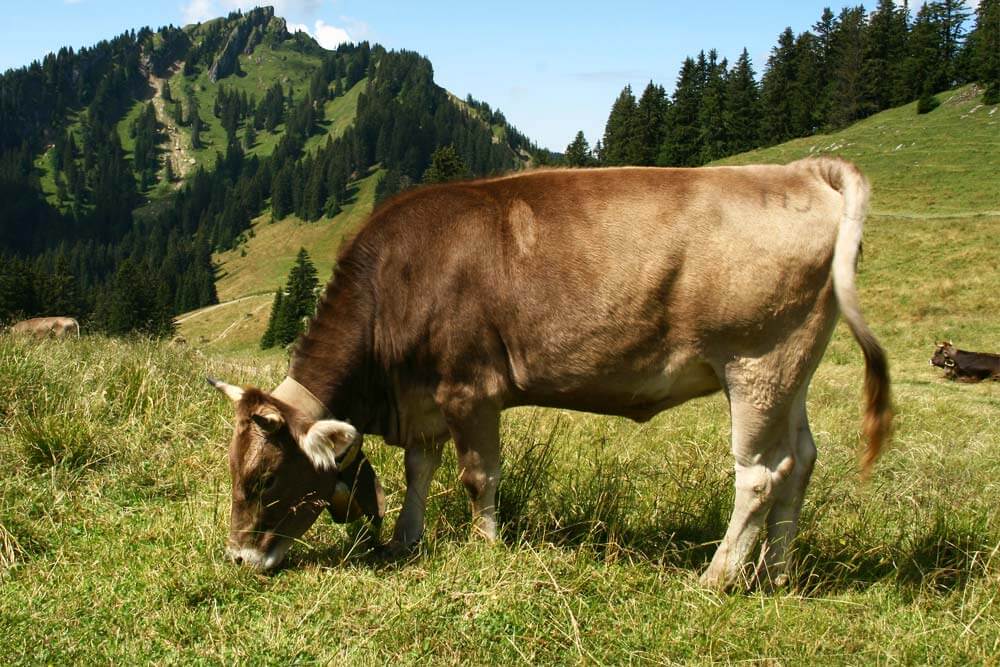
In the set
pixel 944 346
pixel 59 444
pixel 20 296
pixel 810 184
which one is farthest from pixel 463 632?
pixel 20 296

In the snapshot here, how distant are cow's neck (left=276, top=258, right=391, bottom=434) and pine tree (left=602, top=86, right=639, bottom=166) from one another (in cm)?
9423

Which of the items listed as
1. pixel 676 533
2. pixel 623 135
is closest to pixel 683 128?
pixel 623 135

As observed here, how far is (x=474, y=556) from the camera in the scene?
15.9 ft

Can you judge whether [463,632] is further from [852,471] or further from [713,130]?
[713,130]

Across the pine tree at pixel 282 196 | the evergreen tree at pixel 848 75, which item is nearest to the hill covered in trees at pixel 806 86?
the evergreen tree at pixel 848 75

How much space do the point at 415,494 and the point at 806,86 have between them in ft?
326

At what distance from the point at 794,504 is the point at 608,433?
10.8ft

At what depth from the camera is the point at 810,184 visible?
4840 mm

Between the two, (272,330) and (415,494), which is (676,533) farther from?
(272,330)

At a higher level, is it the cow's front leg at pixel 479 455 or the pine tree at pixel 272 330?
the cow's front leg at pixel 479 455

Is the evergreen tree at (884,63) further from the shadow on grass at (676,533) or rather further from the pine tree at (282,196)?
the pine tree at (282,196)

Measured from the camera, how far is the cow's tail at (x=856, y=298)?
4480 millimetres

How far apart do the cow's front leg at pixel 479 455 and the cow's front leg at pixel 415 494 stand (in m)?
0.39

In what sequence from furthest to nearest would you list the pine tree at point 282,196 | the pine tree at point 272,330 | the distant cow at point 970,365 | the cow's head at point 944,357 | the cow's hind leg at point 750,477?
1. the pine tree at point 282,196
2. the pine tree at point 272,330
3. the cow's head at point 944,357
4. the distant cow at point 970,365
5. the cow's hind leg at point 750,477
